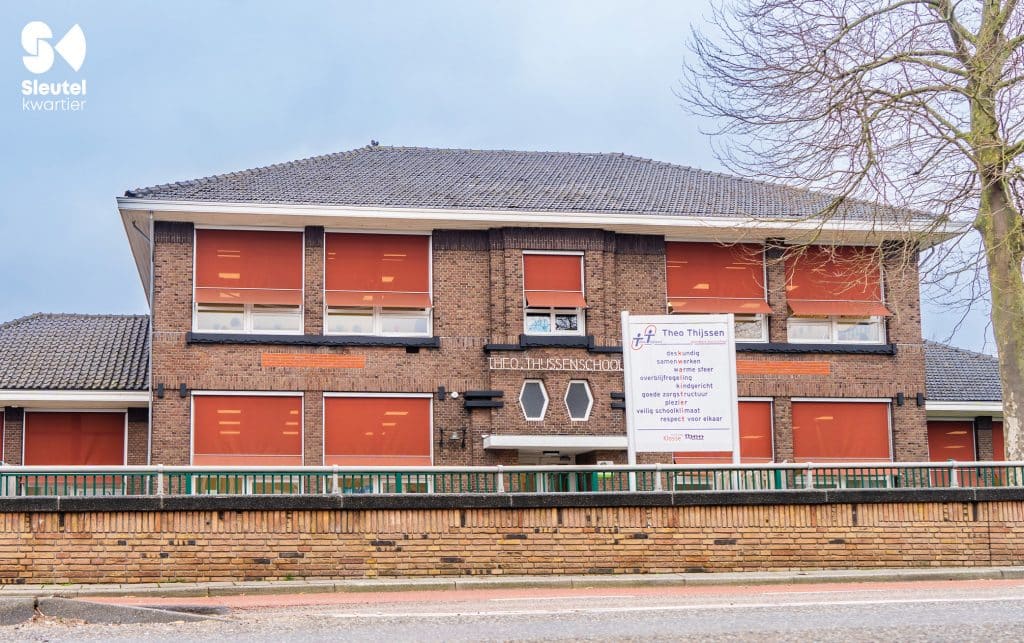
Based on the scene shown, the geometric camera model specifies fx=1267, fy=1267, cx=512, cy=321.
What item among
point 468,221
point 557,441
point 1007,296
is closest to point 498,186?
point 468,221

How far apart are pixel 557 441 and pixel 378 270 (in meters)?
5.63

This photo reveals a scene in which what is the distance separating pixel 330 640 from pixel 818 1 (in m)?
14.9

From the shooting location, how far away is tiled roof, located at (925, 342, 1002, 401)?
33969mm

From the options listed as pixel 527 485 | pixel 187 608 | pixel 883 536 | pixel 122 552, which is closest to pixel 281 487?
pixel 122 552

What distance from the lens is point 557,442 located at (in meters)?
28.4

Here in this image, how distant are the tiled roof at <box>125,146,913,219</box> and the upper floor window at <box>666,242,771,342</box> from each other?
102 cm

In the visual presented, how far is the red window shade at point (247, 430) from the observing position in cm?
2748

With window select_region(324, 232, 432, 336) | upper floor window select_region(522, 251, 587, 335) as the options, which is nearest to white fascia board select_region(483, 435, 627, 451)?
upper floor window select_region(522, 251, 587, 335)

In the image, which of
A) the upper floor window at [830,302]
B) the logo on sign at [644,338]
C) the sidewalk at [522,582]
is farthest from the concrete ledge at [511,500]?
the upper floor window at [830,302]

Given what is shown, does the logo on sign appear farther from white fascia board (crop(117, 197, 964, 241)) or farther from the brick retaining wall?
white fascia board (crop(117, 197, 964, 241))

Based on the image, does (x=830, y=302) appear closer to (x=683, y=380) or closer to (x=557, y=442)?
(x=557, y=442)

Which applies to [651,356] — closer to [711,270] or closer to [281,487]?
[281,487]

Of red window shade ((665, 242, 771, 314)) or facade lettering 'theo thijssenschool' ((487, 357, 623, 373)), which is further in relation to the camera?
red window shade ((665, 242, 771, 314))

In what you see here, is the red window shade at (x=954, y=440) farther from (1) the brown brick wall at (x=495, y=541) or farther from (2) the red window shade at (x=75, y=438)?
(2) the red window shade at (x=75, y=438)
